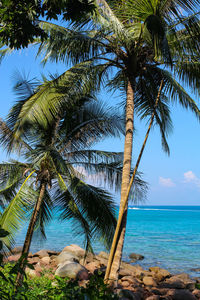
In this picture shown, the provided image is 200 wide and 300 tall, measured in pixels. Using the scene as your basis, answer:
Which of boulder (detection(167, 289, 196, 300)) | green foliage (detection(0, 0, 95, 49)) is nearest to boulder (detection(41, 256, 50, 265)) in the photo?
boulder (detection(167, 289, 196, 300))

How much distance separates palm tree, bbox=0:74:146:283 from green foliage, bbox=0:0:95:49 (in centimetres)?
410

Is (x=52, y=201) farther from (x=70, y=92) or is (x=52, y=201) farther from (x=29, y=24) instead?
(x=29, y=24)

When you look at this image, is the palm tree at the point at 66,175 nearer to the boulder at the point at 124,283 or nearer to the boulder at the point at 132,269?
the boulder at the point at 124,283

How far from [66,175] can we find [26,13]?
507 centimetres

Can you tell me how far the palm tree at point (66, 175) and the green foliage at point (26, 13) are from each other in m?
4.10

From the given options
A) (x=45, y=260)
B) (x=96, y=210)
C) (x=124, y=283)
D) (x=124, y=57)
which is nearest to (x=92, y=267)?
(x=124, y=283)

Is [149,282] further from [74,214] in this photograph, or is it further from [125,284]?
[74,214]

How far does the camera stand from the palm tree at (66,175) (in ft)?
25.5

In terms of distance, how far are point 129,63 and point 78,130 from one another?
2.44 m

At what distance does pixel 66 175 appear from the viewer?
7734 millimetres

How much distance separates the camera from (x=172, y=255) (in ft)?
65.4

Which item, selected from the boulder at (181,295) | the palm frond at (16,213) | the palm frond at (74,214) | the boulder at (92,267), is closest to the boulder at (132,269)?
the boulder at (92,267)

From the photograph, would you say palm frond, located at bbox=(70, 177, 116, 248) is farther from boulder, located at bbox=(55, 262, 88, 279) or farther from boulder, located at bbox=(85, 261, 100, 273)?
boulder, located at bbox=(85, 261, 100, 273)

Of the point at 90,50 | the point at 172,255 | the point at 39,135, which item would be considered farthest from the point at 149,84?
the point at 172,255
